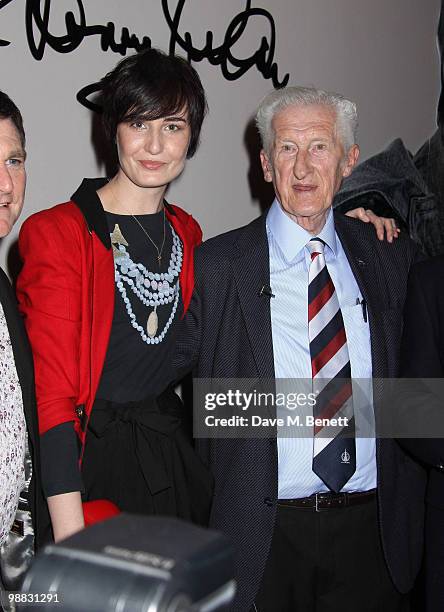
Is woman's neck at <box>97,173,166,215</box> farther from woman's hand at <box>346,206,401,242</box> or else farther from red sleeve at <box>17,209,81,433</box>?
woman's hand at <box>346,206,401,242</box>

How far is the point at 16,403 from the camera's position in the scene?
171 centimetres

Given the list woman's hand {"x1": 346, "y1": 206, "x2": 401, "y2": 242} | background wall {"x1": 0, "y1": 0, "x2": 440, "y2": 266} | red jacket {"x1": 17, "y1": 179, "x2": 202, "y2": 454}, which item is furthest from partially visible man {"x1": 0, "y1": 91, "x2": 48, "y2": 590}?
woman's hand {"x1": 346, "y1": 206, "x2": 401, "y2": 242}

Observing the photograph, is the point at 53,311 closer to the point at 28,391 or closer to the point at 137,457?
the point at 28,391

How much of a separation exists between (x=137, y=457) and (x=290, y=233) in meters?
0.79

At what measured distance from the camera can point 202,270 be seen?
2.33 m

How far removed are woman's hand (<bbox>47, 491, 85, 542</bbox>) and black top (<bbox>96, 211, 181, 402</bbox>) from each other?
0.98 feet

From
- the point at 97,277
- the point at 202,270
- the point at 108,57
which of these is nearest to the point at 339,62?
the point at 108,57

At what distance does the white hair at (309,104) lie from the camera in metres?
2.41

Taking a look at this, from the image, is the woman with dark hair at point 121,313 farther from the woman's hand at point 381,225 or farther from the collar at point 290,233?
the woman's hand at point 381,225

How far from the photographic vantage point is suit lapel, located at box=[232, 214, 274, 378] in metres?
2.21

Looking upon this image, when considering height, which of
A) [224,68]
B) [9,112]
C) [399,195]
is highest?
[224,68]
